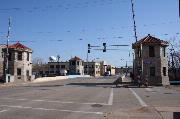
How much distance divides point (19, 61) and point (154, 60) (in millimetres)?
28484

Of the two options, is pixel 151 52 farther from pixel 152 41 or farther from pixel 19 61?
pixel 19 61

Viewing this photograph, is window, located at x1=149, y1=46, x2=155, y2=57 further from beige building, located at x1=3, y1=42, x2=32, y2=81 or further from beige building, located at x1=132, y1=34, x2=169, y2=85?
beige building, located at x1=3, y1=42, x2=32, y2=81

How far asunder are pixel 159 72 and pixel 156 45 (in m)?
4.14

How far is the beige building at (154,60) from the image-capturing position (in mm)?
55781

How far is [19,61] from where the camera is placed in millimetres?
73188

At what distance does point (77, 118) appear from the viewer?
48.9 feet

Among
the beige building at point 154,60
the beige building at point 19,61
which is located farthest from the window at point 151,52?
the beige building at point 19,61

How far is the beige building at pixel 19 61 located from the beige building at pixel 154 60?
25602 mm

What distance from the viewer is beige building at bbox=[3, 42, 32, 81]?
72.1 m

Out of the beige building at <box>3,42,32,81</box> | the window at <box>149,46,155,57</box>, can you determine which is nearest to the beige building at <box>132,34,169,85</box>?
the window at <box>149,46,155,57</box>

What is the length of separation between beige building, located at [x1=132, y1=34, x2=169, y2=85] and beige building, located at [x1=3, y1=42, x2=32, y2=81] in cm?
2560

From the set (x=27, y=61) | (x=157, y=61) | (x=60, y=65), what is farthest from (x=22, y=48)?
(x=60, y=65)

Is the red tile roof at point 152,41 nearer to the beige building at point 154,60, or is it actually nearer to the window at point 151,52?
the beige building at point 154,60

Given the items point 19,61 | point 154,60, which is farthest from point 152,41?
point 19,61
